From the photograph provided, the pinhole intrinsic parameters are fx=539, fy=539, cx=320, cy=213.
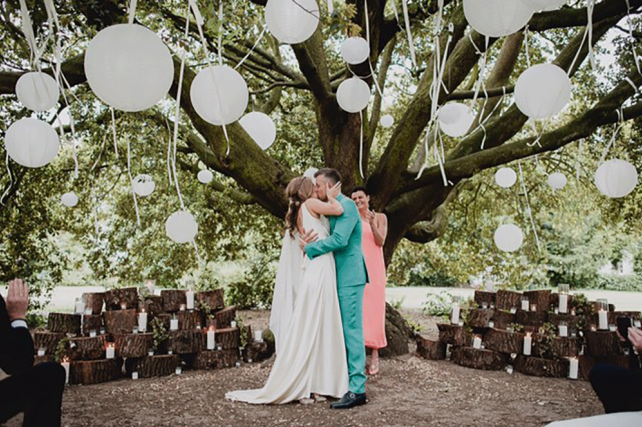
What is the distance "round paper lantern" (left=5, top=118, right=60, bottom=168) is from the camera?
155 inches

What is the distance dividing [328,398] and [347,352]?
17.8 inches

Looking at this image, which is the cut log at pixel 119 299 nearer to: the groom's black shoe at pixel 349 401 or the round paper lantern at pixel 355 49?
the groom's black shoe at pixel 349 401

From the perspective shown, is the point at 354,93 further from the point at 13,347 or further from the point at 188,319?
the point at 188,319

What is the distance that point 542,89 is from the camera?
3361mm

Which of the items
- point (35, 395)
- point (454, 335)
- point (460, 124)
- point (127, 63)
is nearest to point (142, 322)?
point (35, 395)

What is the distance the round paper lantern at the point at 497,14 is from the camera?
228 centimetres

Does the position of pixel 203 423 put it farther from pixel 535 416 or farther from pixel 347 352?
pixel 535 416

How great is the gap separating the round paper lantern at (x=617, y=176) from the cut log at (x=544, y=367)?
2350mm

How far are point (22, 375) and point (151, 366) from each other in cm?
341

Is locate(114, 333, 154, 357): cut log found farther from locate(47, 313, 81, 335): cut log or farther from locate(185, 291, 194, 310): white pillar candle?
locate(185, 291, 194, 310): white pillar candle

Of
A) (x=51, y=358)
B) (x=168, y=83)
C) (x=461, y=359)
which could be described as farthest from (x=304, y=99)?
(x=168, y=83)

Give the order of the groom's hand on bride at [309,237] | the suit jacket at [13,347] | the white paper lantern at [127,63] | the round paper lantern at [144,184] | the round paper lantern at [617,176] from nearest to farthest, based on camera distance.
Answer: the white paper lantern at [127,63] < the suit jacket at [13,347] < the round paper lantern at [617,176] < the groom's hand on bride at [309,237] < the round paper lantern at [144,184]

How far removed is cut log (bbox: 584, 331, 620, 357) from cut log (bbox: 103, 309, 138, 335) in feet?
17.2

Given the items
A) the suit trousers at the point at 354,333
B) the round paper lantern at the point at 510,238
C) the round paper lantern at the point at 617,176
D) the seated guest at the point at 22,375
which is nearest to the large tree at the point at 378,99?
the round paper lantern at the point at 617,176
